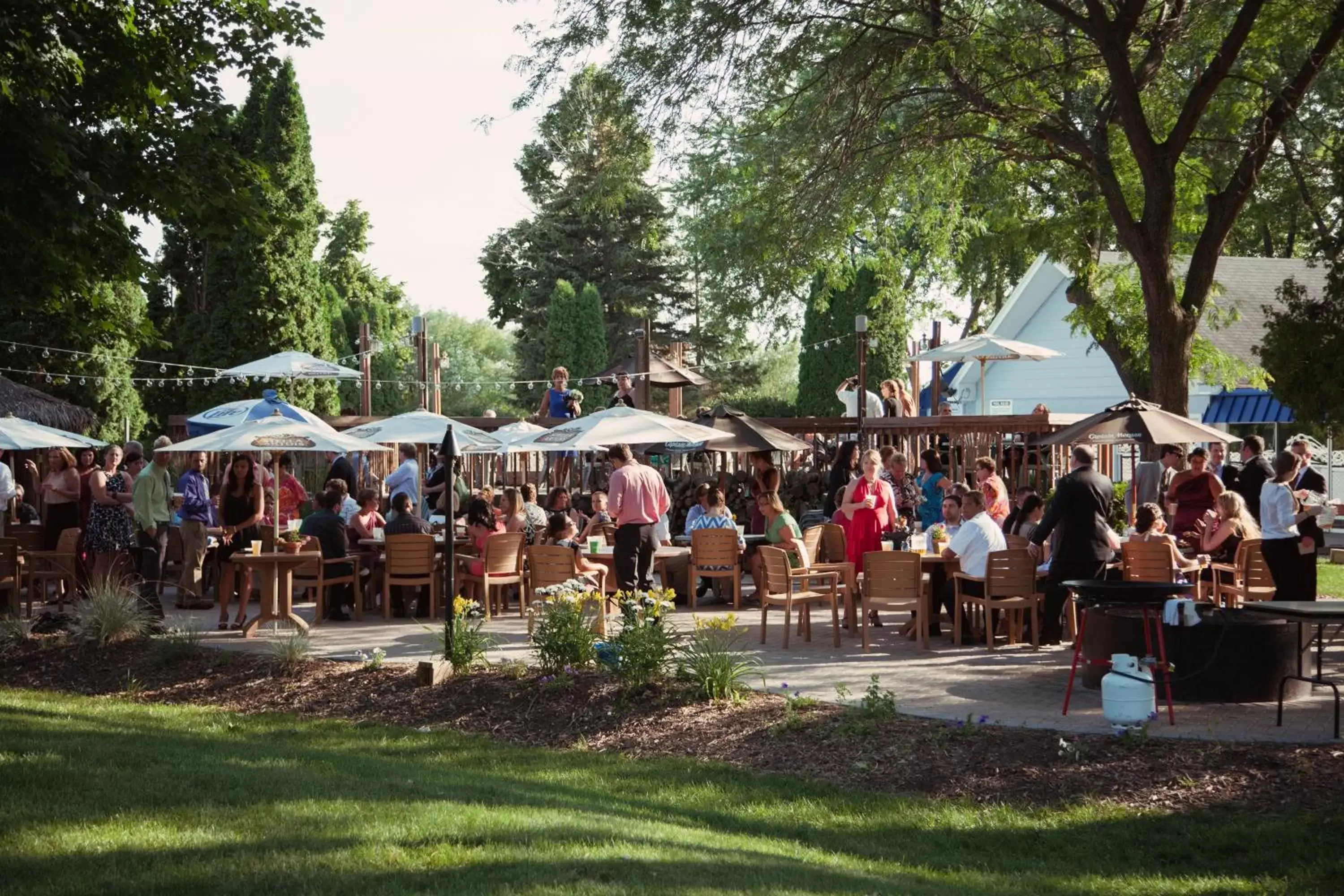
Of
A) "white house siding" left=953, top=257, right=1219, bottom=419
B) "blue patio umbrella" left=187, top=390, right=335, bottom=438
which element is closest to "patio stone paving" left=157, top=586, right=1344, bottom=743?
"blue patio umbrella" left=187, top=390, right=335, bottom=438

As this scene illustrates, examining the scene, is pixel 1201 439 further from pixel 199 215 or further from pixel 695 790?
pixel 199 215

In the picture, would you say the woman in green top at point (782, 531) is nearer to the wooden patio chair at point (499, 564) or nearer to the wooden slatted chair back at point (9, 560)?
the wooden patio chair at point (499, 564)

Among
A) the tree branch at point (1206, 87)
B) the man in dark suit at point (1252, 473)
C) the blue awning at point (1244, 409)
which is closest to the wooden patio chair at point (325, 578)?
the man in dark suit at point (1252, 473)

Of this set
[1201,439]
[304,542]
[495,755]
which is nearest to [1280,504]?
[1201,439]

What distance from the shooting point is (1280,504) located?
1149cm

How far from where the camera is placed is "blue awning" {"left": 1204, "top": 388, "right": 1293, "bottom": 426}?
26.0 m

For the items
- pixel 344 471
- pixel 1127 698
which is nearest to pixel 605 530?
pixel 344 471

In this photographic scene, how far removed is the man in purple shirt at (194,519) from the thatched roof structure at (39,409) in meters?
10.9

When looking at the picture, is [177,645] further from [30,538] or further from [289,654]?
[30,538]

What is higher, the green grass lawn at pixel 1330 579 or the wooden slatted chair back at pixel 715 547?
the wooden slatted chair back at pixel 715 547

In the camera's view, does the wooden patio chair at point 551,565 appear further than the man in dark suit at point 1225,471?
No

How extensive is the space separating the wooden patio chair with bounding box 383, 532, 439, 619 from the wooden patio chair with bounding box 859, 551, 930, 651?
4799 millimetres

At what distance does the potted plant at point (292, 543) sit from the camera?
13.7 m

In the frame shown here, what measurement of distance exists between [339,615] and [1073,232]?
408 inches
